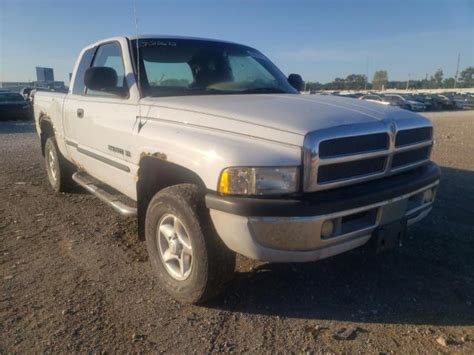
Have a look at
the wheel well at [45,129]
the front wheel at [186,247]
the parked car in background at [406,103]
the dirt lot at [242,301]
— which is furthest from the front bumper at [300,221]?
the parked car in background at [406,103]

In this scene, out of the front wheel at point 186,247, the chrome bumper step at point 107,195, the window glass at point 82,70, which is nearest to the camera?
the front wheel at point 186,247

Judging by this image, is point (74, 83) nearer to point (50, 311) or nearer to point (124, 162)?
point (124, 162)

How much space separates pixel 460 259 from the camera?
3719mm

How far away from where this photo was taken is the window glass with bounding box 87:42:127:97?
3.74 meters

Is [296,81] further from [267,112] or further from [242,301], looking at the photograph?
[242,301]

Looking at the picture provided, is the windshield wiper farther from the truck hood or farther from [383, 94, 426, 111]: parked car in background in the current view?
[383, 94, 426, 111]: parked car in background

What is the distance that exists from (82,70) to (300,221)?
3817 mm

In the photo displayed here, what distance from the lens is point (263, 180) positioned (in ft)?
8.07

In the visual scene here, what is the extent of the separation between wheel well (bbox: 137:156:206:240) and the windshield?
70cm

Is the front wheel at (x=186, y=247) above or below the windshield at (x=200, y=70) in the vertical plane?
below

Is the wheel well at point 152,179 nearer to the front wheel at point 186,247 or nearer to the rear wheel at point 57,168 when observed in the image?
the front wheel at point 186,247

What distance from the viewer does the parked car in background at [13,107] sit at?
61.8 feet

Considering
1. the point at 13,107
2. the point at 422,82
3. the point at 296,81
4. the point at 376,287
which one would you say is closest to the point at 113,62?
the point at 296,81

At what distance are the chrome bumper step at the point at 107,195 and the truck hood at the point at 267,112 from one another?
925 millimetres
